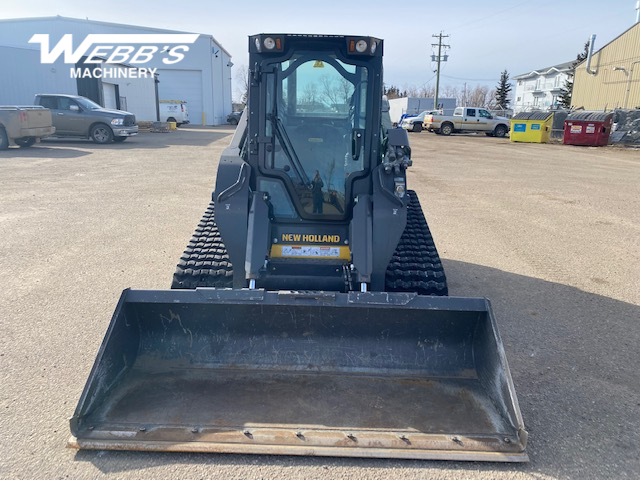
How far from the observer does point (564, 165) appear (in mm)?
17906

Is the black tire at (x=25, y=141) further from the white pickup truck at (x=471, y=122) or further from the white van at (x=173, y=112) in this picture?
the white pickup truck at (x=471, y=122)

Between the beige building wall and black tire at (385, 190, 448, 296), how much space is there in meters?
32.2

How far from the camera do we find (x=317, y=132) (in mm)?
4438

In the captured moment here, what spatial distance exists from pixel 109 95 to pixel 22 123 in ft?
40.6

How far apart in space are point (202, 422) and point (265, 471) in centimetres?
51

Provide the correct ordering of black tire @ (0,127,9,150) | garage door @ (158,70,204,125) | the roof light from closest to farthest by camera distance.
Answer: the roof light < black tire @ (0,127,9,150) < garage door @ (158,70,204,125)

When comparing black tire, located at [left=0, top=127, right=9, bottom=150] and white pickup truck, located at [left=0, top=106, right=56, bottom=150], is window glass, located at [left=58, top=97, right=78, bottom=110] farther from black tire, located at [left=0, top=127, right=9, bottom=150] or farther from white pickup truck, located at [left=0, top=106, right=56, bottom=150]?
black tire, located at [left=0, top=127, right=9, bottom=150]

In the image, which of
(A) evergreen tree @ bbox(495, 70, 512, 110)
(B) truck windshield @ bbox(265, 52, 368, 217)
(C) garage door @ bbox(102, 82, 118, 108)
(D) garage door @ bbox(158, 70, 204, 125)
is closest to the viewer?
(B) truck windshield @ bbox(265, 52, 368, 217)

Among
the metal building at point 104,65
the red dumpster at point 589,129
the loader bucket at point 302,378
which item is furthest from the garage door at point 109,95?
the loader bucket at point 302,378

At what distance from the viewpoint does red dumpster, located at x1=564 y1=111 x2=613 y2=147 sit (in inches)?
1022

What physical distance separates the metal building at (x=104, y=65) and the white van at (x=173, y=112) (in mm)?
1539

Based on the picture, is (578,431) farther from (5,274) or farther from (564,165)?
(564,165)

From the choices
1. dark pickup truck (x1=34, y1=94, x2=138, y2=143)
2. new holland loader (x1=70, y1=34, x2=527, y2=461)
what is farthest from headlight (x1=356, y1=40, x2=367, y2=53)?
dark pickup truck (x1=34, y1=94, x2=138, y2=143)

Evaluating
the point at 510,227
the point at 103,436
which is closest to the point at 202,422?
the point at 103,436
